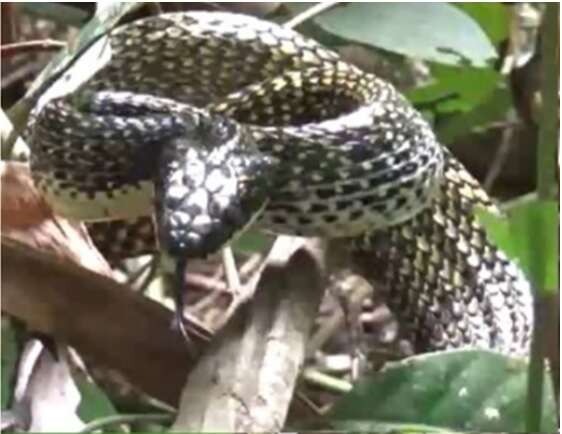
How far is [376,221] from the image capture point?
88 centimetres

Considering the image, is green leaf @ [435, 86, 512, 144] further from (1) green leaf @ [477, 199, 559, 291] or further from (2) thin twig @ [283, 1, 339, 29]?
(1) green leaf @ [477, 199, 559, 291]

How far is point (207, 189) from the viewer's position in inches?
30.8

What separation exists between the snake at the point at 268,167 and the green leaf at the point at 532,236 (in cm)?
19

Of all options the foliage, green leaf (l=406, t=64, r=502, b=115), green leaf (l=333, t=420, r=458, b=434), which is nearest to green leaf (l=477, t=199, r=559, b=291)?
the foliage

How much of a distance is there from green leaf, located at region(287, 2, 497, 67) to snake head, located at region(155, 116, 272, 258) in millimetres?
230

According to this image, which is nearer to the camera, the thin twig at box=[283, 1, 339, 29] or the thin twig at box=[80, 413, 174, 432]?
the thin twig at box=[80, 413, 174, 432]

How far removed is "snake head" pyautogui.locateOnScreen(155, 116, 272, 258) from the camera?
2.46 feet

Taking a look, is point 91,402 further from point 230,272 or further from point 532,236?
point 532,236

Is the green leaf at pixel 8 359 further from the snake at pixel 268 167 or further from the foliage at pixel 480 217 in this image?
the snake at pixel 268 167

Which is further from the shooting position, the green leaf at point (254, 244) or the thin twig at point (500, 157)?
the thin twig at point (500, 157)

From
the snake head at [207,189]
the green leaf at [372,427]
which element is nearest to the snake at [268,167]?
the snake head at [207,189]

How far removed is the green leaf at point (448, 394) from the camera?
775mm

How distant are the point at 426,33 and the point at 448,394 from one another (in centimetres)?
33

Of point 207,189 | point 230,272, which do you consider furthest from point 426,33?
point 207,189
